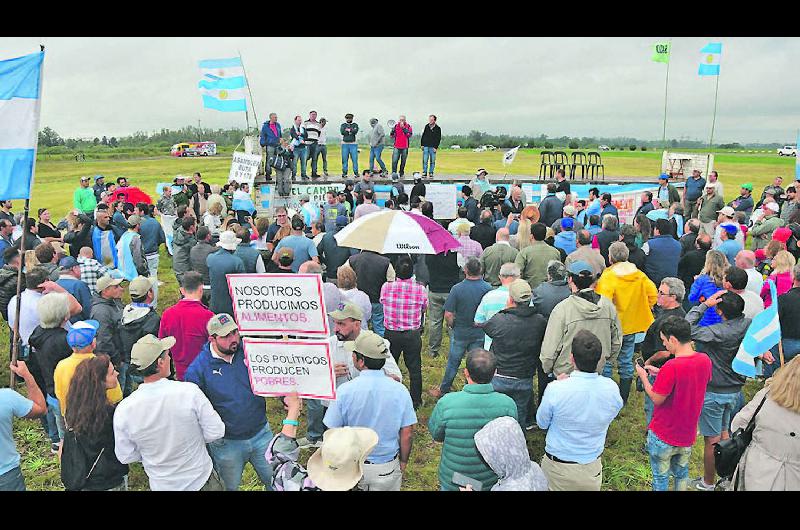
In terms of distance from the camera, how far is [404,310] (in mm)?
6105

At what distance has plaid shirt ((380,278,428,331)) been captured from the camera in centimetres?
607

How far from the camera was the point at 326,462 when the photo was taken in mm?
2979

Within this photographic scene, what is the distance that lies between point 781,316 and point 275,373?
520cm

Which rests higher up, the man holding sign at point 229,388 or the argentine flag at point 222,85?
the argentine flag at point 222,85

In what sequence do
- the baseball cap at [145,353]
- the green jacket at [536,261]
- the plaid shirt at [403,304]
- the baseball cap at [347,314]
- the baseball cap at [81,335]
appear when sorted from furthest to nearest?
the green jacket at [536,261] → the plaid shirt at [403,304] → the baseball cap at [347,314] → the baseball cap at [81,335] → the baseball cap at [145,353]

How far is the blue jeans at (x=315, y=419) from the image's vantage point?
5.62 metres

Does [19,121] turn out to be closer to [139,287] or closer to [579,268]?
[139,287]

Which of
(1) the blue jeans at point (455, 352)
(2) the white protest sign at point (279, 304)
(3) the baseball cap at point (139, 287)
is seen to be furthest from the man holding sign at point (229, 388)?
(1) the blue jeans at point (455, 352)

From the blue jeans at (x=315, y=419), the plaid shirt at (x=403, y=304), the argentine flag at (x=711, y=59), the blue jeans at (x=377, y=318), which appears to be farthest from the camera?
the argentine flag at (x=711, y=59)

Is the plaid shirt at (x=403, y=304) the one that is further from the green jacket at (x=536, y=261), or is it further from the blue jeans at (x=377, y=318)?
the green jacket at (x=536, y=261)

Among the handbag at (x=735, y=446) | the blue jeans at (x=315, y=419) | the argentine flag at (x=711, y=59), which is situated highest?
the argentine flag at (x=711, y=59)

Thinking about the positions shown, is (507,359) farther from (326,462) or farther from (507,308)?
(326,462)

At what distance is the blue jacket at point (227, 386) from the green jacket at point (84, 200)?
11.9 m

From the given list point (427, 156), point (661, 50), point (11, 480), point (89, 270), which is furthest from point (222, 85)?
point (661, 50)
